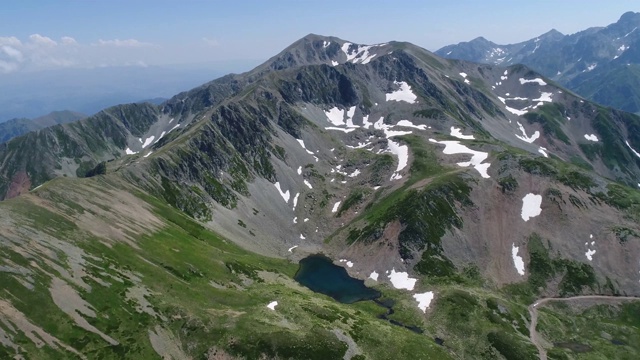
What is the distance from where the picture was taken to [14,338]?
7144 centimetres

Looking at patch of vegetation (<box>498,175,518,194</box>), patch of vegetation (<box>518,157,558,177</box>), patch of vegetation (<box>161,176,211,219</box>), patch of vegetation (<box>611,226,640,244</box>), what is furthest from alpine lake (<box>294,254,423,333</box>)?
patch of vegetation (<box>518,157,558,177</box>)

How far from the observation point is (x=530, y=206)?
572ft

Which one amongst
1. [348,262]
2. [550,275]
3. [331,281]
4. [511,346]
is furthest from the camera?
[348,262]

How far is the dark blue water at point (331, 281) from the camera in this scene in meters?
138

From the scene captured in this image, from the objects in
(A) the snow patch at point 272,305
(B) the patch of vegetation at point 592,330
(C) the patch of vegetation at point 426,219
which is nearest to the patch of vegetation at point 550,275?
(B) the patch of vegetation at point 592,330

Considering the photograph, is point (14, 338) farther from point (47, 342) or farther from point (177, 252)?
point (177, 252)

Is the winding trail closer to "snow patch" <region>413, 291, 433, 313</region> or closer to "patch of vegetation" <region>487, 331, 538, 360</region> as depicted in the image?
"patch of vegetation" <region>487, 331, 538, 360</region>

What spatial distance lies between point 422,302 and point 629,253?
7997 cm

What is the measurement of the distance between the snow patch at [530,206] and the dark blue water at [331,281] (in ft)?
236

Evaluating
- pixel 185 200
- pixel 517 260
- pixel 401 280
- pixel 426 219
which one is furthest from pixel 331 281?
pixel 185 200

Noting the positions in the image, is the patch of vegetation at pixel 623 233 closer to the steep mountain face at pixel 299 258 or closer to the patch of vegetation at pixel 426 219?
the steep mountain face at pixel 299 258

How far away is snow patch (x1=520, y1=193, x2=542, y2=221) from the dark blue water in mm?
71960

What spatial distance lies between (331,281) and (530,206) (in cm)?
8698

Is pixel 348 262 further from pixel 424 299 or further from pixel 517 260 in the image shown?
pixel 517 260
